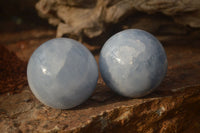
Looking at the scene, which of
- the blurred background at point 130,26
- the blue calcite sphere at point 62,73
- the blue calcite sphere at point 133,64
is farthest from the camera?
the blurred background at point 130,26

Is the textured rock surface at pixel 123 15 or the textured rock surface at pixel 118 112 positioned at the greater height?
the textured rock surface at pixel 123 15

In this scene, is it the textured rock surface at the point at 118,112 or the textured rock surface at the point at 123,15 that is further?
the textured rock surface at the point at 123,15

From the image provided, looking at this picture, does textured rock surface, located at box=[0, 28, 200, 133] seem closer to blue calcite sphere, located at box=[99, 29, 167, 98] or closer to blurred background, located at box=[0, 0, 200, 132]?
blurred background, located at box=[0, 0, 200, 132]

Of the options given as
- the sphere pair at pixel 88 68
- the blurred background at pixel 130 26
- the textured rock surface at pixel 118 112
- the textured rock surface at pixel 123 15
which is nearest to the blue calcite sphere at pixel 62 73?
the sphere pair at pixel 88 68

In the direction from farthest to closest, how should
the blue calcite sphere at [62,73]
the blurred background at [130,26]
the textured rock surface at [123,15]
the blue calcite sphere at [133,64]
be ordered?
the textured rock surface at [123,15] → the blurred background at [130,26] → the blue calcite sphere at [133,64] → the blue calcite sphere at [62,73]

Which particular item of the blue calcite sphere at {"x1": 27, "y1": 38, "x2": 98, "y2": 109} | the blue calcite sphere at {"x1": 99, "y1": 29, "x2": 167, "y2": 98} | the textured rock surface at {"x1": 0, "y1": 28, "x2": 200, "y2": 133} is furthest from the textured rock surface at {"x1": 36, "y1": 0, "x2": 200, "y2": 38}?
the blue calcite sphere at {"x1": 27, "y1": 38, "x2": 98, "y2": 109}

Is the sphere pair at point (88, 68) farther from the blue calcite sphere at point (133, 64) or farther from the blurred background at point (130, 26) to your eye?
the blurred background at point (130, 26)
